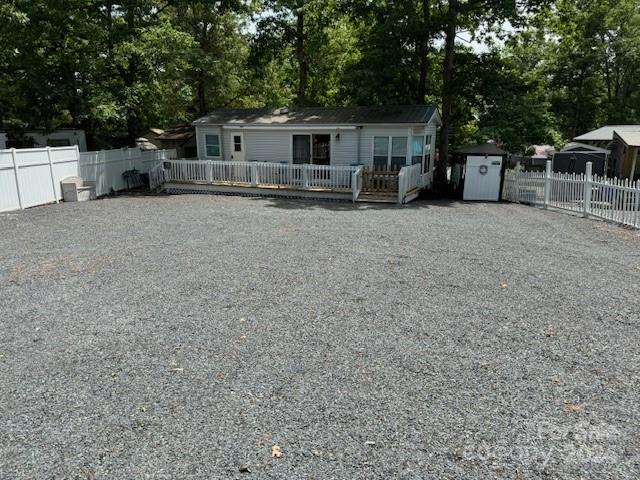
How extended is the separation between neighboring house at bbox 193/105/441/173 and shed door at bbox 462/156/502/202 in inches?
82.9

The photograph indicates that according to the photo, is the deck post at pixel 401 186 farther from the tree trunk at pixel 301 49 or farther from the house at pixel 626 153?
the tree trunk at pixel 301 49

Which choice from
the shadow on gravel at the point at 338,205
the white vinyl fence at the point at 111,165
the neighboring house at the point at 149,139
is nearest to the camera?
the shadow on gravel at the point at 338,205

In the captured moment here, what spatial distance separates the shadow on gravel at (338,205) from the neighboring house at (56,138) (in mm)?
10259

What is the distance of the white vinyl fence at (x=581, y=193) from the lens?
10.9 metres

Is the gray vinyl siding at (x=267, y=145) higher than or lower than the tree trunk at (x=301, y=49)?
lower

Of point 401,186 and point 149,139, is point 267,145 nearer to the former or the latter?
point 401,186

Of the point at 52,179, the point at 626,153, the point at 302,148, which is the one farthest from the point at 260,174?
the point at 626,153

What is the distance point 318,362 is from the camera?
4203 mm

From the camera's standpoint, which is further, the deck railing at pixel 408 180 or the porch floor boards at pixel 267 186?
the porch floor boards at pixel 267 186

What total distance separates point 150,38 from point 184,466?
710 inches

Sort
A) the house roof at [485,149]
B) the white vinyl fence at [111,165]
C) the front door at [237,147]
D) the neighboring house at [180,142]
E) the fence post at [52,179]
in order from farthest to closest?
the neighboring house at [180,142] → the front door at [237,147] → the house roof at [485,149] → the white vinyl fence at [111,165] → the fence post at [52,179]

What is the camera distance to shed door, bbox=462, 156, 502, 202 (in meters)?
15.9

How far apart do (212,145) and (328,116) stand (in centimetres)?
501

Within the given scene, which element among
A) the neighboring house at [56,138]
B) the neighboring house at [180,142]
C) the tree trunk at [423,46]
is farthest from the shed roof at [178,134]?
the tree trunk at [423,46]
